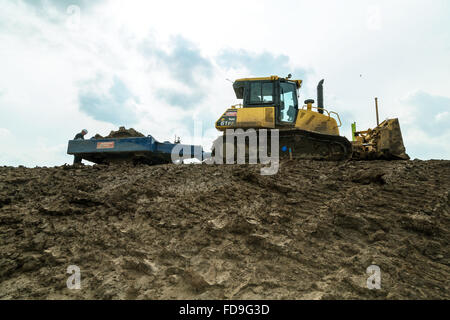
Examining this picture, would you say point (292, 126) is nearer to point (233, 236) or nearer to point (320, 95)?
point (320, 95)

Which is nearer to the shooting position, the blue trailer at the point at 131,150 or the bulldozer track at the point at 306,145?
the bulldozer track at the point at 306,145

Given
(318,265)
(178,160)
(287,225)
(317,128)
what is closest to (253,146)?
(317,128)

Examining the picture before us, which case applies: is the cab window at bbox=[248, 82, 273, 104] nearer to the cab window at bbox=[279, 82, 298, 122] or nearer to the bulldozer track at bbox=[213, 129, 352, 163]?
the cab window at bbox=[279, 82, 298, 122]

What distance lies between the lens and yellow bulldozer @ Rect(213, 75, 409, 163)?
8281mm

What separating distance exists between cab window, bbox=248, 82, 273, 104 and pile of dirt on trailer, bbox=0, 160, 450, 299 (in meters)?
3.85

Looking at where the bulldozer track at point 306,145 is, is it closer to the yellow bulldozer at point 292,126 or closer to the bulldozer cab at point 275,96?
the yellow bulldozer at point 292,126

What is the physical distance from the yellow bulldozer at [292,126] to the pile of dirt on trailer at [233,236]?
9.69 ft

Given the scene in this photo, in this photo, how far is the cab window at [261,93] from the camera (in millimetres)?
8633

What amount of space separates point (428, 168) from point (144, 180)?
6002 millimetres

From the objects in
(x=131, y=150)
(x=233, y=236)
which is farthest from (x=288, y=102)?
(x=233, y=236)

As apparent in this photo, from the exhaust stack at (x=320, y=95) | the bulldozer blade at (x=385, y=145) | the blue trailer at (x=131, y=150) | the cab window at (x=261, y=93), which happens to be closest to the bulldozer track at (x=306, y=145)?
the bulldozer blade at (x=385, y=145)

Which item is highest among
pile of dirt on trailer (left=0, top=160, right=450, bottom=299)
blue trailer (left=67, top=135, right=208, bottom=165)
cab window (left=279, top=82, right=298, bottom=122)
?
cab window (left=279, top=82, right=298, bottom=122)

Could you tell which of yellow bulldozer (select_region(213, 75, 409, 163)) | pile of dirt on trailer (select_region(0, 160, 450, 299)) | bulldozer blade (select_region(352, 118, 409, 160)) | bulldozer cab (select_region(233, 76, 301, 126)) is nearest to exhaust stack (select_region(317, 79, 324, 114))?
yellow bulldozer (select_region(213, 75, 409, 163))

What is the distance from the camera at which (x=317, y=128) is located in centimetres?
858
